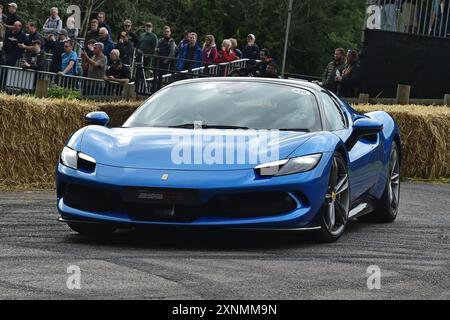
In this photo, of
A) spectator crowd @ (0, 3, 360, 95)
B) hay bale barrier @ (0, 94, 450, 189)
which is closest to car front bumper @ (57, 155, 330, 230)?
hay bale barrier @ (0, 94, 450, 189)

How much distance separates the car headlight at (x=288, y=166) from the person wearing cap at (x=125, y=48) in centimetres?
1765

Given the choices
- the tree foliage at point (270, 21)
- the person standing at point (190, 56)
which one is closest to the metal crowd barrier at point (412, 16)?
the person standing at point (190, 56)

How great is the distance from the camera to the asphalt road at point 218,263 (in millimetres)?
7305

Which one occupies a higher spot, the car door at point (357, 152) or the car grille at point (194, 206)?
the car door at point (357, 152)

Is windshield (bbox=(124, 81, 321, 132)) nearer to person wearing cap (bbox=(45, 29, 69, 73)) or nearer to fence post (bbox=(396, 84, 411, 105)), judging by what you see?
fence post (bbox=(396, 84, 411, 105))

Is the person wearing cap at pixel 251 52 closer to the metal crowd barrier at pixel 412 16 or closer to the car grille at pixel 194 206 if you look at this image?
the metal crowd barrier at pixel 412 16

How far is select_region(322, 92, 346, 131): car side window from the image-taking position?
1080cm

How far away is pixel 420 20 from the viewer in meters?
27.5

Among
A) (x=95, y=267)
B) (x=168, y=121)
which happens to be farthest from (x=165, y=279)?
(x=168, y=121)

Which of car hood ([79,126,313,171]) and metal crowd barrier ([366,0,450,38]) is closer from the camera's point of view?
car hood ([79,126,313,171])

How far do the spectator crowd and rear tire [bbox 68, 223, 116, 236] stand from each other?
1366 cm

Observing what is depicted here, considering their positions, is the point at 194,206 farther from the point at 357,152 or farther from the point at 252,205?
the point at 357,152
